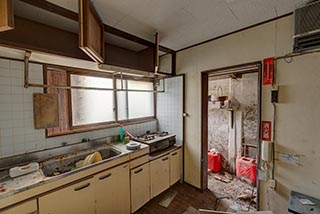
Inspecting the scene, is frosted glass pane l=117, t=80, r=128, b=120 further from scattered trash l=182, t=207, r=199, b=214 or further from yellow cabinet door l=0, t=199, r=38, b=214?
scattered trash l=182, t=207, r=199, b=214

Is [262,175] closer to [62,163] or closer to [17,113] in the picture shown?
[62,163]

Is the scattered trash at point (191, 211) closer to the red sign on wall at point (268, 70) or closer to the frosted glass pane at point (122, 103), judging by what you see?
the frosted glass pane at point (122, 103)

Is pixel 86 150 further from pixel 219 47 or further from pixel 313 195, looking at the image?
pixel 313 195

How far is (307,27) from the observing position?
1.31 m

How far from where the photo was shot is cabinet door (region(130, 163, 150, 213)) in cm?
187

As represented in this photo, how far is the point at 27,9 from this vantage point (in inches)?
51.8

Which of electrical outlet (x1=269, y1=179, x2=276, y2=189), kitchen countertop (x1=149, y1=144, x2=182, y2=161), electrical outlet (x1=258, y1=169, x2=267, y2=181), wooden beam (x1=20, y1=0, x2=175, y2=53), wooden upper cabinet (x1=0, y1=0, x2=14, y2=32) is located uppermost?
wooden beam (x1=20, y1=0, x2=175, y2=53)

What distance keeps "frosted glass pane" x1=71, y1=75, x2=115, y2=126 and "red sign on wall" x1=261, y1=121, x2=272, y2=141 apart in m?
2.06

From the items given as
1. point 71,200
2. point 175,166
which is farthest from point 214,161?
point 71,200

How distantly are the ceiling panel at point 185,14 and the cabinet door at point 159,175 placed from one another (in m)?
1.80

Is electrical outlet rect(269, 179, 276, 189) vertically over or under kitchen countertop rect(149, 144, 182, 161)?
under

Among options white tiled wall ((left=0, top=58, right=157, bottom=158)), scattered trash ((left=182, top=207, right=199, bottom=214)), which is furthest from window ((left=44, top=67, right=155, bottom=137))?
scattered trash ((left=182, top=207, right=199, bottom=214))

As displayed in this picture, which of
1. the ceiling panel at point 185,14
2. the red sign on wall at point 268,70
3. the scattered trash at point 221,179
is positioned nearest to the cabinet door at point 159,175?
the scattered trash at point 221,179

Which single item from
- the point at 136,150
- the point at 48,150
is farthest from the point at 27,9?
the point at 136,150
